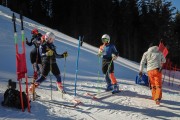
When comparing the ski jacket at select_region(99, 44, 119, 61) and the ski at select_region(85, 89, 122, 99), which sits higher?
the ski jacket at select_region(99, 44, 119, 61)

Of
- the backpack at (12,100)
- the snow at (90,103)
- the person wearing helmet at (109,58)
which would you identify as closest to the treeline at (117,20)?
the snow at (90,103)

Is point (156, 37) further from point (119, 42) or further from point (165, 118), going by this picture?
point (165, 118)

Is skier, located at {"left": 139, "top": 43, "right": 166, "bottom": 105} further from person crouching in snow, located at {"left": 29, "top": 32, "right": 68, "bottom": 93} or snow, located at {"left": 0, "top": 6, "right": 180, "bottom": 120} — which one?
person crouching in snow, located at {"left": 29, "top": 32, "right": 68, "bottom": 93}

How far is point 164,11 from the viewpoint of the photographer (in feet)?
159

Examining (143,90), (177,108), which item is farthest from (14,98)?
(143,90)

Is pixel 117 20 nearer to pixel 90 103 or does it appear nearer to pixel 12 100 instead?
pixel 90 103

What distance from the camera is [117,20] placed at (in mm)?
46969

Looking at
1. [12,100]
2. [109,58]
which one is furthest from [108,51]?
[12,100]

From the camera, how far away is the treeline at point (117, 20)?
41.9 m

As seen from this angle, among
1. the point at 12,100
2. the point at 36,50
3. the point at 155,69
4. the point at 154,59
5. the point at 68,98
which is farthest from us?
the point at 36,50

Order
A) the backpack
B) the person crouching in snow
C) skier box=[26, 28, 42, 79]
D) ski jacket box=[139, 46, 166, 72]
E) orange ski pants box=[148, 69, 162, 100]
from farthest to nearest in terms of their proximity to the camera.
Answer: skier box=[26, 28, 42, 79]
ski jacket box=[139, 46, 166, 72]
orange ski pants box=[148, 69, 162, 100]
the person crouching in snow
the backpack

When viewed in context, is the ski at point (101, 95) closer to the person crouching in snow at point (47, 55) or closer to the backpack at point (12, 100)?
the person crouching in snow at point (47, 55)

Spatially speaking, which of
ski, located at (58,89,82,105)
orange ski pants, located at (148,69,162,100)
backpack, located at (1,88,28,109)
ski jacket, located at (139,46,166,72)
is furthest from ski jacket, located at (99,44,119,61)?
backpack, located at (1,88,28,109)

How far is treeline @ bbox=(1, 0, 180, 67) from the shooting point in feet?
138
